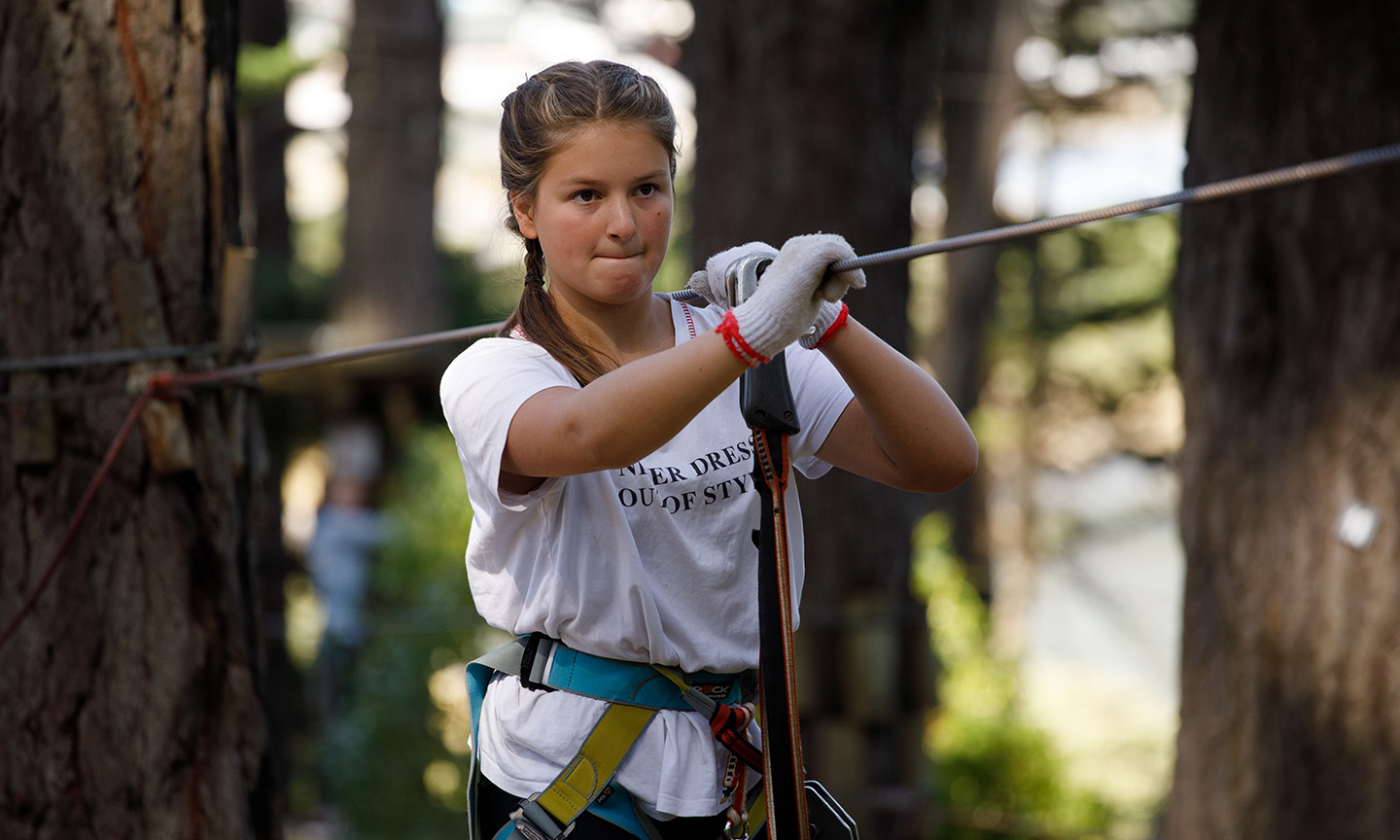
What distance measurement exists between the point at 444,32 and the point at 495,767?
37.5 feet

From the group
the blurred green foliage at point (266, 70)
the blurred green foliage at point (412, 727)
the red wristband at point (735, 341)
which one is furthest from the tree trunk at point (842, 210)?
the red wristband at point (735, 341)

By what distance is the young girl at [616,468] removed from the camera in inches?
73.3

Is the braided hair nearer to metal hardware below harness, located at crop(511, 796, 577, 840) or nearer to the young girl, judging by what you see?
the young girl

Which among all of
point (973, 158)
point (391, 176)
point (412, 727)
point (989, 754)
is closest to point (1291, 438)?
point (412, 727)

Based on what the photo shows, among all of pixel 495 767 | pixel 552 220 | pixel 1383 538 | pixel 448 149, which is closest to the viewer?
pixel 552 220

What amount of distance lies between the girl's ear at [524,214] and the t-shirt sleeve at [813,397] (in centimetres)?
42

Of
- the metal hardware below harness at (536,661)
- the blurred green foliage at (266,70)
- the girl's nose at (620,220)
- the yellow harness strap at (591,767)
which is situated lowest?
the yellow harness strap at (591,767)

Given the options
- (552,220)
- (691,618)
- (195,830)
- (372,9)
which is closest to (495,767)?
(691,618)

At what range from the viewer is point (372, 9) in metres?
11.4

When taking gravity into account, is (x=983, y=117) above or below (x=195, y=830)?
above

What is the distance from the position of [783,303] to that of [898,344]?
4036 mm

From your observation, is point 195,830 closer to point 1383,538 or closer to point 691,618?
point 691,618

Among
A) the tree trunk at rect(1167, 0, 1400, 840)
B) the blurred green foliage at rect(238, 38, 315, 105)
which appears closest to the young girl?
the tree trunk at rect(1167, 0, 1400, 840)

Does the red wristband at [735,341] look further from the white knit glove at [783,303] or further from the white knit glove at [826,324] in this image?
the white knit glove at [826,324]
